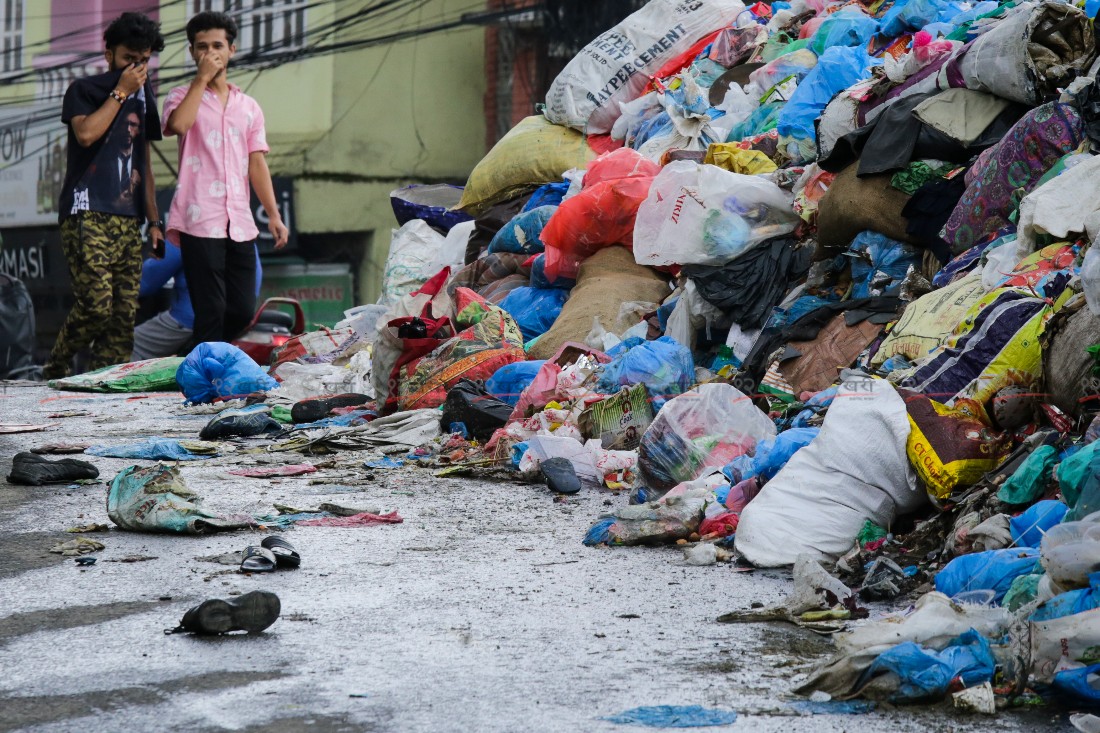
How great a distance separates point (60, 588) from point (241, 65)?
55.1ft

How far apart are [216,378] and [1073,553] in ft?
16.5

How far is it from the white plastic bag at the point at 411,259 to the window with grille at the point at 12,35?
45.3 ft

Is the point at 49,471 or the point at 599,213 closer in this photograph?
the point at 49,471

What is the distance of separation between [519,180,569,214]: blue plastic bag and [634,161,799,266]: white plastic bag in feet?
5.17

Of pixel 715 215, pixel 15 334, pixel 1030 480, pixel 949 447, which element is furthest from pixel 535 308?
pixel 15 334

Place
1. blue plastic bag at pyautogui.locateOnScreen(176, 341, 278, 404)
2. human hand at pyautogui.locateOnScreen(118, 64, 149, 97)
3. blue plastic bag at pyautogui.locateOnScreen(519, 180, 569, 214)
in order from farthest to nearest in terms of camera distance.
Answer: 1. human hand at pyautogui.locateOnScreen(118, 64, 149, 97)
2. blue plastic bag at pyautogui.locateOnScreen(519, 180, 569, 214)
3. blue plastic bag at pyautogui.locateOnScreen(176, 341, 278, 404)

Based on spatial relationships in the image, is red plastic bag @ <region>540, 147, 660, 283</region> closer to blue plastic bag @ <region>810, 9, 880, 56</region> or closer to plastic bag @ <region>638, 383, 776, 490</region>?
blue plastic bag @ <region>810, 9, 880, 56</region>

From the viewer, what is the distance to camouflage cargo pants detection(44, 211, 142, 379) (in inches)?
276

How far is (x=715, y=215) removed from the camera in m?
5.16

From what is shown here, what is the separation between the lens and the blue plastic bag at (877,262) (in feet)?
15.9

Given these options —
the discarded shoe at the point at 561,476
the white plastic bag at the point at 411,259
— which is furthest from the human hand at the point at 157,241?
the discarded shoe at the point at 561,476

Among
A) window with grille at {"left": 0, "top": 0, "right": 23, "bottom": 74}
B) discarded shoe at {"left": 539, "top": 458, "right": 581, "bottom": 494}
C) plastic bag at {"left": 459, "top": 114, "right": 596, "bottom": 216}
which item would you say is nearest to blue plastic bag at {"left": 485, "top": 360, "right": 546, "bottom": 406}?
discarded shoe at {"left": 539, "top": 458, "right": 581, "bottom": 494}

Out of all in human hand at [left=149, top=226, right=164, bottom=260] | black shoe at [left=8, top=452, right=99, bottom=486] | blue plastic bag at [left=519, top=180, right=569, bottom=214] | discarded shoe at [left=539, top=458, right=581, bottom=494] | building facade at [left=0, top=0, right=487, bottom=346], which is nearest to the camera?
discarded shoe at [left=539, top=458, right=581, bottom=494]

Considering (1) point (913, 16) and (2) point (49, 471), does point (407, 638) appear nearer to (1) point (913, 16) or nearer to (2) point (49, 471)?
(2) point (49, 471)
